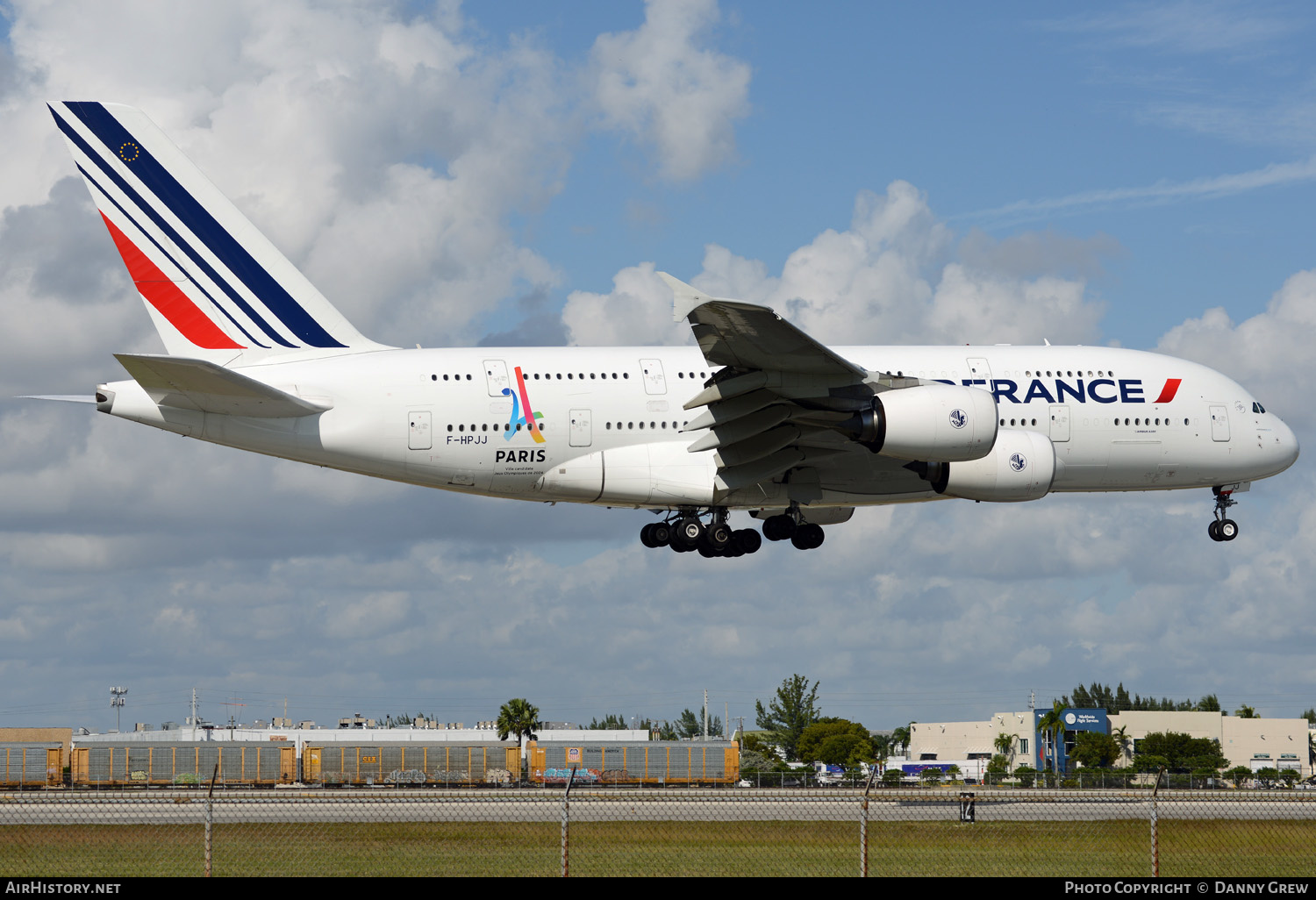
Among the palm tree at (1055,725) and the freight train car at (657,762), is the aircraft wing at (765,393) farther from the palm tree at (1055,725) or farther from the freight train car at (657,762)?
the palm tree at (1055,725)

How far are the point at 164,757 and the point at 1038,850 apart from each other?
57.2 metres

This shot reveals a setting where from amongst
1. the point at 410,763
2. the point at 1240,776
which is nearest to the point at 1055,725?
the point at 1240,776

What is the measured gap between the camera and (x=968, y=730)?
117m

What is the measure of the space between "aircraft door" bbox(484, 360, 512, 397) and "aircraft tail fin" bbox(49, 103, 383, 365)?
152 inches

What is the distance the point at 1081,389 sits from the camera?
3547 centimetres

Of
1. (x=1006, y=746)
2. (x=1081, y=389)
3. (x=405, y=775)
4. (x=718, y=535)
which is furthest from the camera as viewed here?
(x=1006, y=746)

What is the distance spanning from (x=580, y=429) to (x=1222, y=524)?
18.4 m

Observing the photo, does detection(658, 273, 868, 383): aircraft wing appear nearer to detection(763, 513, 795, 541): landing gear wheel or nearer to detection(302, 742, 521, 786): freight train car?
detection(763, 513, 795, 541): landing gear wheel

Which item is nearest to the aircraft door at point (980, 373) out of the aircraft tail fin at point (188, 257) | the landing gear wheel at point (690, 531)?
the landing gear wheel at point (690, 531)

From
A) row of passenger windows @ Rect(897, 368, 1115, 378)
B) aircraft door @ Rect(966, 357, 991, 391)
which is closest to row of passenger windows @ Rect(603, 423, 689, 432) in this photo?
row of passenger windows @ Rect(897, 368, 1115, 378)

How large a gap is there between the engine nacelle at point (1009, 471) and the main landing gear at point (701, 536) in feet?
19.1

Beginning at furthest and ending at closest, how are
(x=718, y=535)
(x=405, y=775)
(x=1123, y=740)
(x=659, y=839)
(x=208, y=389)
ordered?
(x=1123, y=740) < (x=405, y=775) < (x=718, y=535) < (x=208, y=389) < (x=659, y=839)

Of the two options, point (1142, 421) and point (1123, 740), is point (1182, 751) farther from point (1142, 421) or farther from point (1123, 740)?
point (1142, 421)
